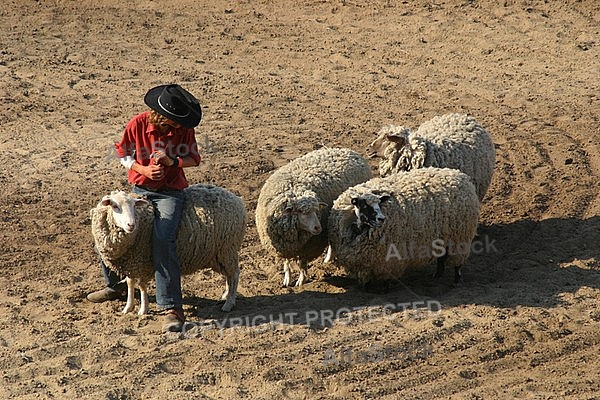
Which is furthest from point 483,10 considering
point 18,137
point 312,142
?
point 18,137

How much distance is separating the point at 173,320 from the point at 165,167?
133 cm

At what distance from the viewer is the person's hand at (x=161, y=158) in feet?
28.5

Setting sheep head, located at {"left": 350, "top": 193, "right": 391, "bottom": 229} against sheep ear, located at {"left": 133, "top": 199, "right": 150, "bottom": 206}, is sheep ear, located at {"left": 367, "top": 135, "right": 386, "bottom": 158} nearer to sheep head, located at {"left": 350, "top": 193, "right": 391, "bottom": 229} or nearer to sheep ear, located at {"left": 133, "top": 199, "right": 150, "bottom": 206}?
sheep head, located at {"left": 350, "top": 193, "right": 391, "bottom": 229}

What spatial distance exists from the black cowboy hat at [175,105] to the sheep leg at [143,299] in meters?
1.57

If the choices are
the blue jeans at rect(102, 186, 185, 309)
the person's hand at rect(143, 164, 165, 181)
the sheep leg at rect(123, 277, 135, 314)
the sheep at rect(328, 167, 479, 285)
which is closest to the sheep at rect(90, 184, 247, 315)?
the sheep leg at rect(123, 277, 135, 314)

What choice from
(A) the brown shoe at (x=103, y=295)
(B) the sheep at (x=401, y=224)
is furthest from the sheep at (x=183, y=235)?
(B) the sheep at (x=401, y=224)

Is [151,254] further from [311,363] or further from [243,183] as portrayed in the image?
[243,183]

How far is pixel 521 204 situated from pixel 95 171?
16.9 feet

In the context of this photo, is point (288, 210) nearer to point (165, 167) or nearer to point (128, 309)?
point (165, 167)

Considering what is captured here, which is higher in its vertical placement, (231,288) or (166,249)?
(166,249)

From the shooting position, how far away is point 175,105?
8.63 meters

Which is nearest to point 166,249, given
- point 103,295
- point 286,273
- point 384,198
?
point 103,295

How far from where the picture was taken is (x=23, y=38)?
1642cm

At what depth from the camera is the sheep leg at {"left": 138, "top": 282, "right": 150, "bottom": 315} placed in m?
9.17
